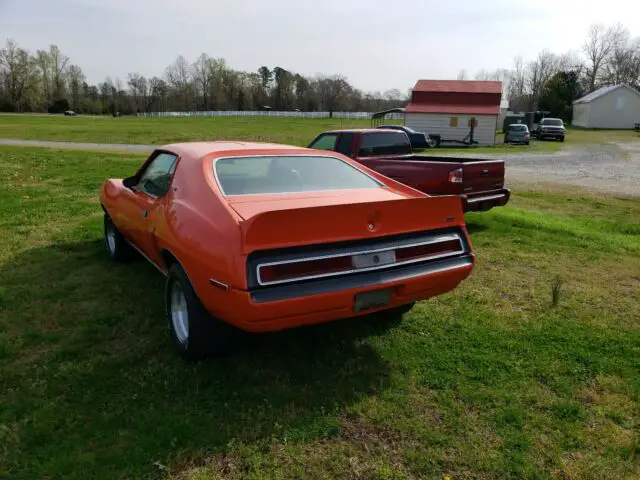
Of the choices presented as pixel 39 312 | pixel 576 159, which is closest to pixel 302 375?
pixel 39 312

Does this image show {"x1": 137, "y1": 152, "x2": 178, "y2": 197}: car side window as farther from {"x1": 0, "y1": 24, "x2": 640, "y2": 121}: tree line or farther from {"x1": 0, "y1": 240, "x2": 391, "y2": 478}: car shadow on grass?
{"x1": 0, "y1": 24, "x2": 640, "y2": 121}: tree line

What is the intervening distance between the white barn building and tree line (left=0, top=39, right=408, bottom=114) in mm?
71484

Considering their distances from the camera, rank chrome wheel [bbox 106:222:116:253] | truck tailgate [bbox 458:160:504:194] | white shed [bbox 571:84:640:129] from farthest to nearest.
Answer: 1. white shed [bbox 571:84:640:129]
2. truck tailgate [bbox 458:160:504:194]
3. chrome wheel [bbox 106:222:116:253]

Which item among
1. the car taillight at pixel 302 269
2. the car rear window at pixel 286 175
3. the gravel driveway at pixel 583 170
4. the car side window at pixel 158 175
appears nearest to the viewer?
the car taillight at pixel 302 269

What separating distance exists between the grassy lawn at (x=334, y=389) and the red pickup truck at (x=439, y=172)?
2164 mm

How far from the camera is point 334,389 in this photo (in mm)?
3262

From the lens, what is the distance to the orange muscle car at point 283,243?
9.76ft

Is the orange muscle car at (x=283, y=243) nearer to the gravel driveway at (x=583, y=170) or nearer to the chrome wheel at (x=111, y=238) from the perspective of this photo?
the chrome wheel at (x=111, y=238)

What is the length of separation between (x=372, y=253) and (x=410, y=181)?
14.9ft

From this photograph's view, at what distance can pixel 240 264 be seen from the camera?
9.56 ft

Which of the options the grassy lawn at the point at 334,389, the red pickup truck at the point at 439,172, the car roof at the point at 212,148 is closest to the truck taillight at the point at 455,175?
the red pickup truck at the point at 439,172

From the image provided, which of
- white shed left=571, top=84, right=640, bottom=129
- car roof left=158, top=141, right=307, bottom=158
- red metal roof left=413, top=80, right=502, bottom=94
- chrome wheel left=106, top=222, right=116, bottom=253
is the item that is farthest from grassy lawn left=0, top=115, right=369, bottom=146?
white shed left=571, top=84, right=640, bottom=129

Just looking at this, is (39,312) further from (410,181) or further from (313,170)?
(410,181)

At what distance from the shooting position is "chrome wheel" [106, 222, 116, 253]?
5.90 m
